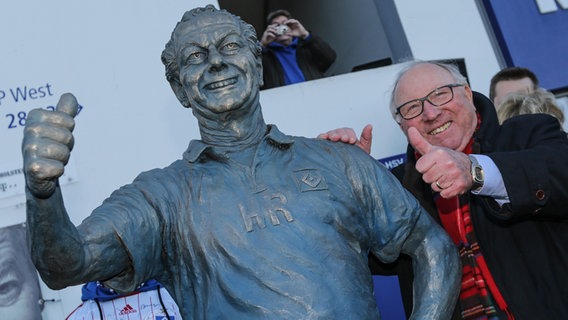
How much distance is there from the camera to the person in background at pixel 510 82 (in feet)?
15.1

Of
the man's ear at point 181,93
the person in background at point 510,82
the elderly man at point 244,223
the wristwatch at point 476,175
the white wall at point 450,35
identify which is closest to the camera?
the elderly man at point 244,223

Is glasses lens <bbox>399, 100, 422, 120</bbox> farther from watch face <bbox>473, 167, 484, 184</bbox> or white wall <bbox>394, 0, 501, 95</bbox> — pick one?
white wall <bbox>394, 0, 501, 95</bbox>

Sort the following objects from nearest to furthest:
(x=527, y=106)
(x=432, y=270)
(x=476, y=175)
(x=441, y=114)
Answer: (x=432, y=270) < (x=476, y=175) < (x=441, y=114) < (x=527, y=106)

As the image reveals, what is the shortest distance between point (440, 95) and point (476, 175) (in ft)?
2.17

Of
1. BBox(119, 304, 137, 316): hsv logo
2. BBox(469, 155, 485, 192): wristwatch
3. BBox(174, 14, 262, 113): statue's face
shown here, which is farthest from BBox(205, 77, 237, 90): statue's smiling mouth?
BBox(119, 304, 137, 316): hsv logo

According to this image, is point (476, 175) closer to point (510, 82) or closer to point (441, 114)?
point (441, 114)

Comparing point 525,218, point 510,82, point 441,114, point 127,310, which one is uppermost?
point 510,82

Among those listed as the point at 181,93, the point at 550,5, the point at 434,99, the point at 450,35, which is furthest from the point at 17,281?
the point at 550,5

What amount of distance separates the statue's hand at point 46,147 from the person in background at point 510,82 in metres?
3.26

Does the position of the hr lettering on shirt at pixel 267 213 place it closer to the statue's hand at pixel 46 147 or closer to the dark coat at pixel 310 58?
the statue's hand at pixel 46 147

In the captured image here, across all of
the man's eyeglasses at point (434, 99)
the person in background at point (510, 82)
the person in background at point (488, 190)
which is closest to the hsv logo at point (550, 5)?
the person in background at point (510, 82)

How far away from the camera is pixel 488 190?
8.54ft

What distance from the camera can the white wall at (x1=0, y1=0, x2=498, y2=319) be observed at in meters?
4.27

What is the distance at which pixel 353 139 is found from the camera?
2514mm
